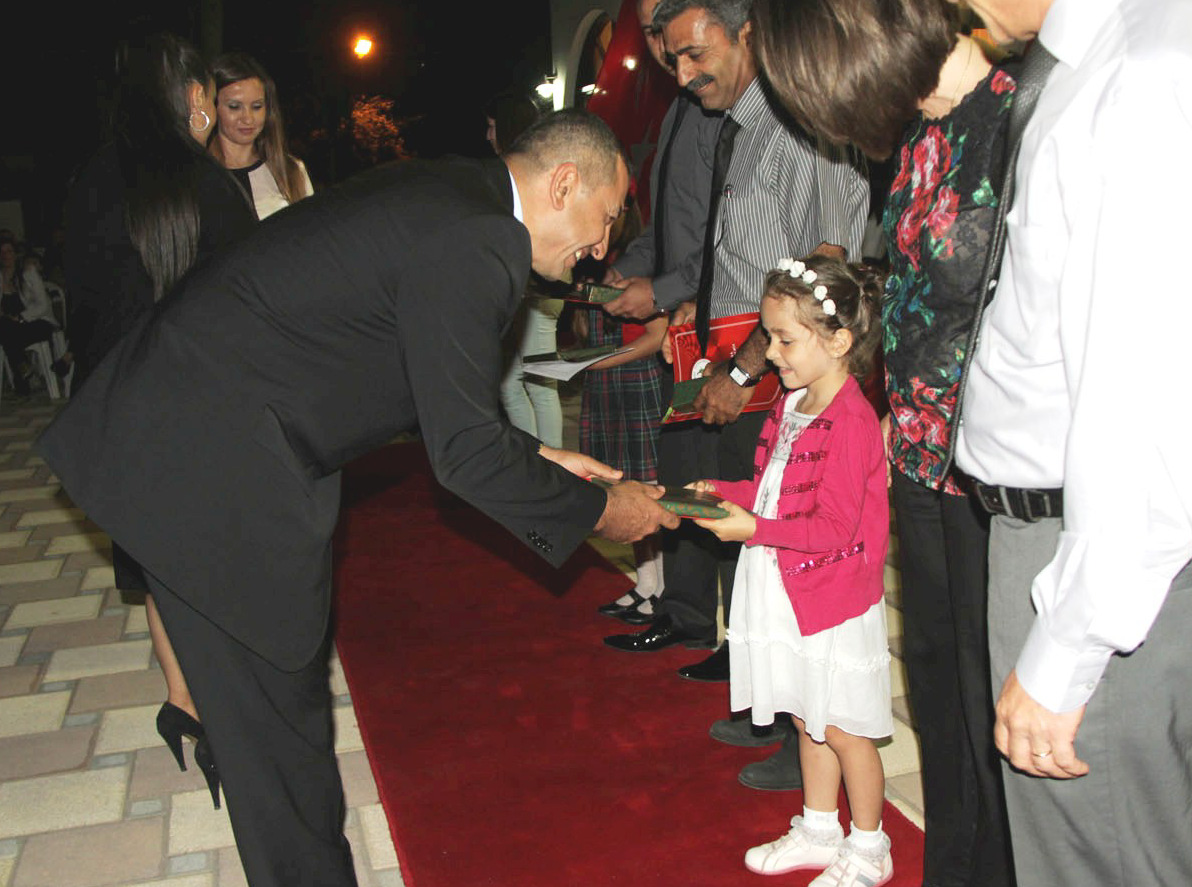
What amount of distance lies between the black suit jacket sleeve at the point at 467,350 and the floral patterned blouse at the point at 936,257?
631 millimetres

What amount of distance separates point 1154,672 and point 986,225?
0.67 m

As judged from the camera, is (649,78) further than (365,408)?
Yes

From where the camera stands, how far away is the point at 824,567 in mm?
2141

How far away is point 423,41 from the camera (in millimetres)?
20375

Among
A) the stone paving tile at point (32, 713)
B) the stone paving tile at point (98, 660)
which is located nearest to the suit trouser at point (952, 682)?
the stone paving tile at point (32, 713)

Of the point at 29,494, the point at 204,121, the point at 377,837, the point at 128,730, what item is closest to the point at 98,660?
the point at 128,730

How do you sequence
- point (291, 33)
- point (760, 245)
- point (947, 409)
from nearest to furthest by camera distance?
point (947, 409), point (760, 245), point (291, 33)

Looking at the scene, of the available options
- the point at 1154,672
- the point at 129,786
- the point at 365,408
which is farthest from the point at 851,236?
the point at 129,786

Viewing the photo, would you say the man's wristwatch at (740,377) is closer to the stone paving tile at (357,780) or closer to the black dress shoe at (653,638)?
the black dress shoe at (653,638)

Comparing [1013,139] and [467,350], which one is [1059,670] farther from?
[467,350]

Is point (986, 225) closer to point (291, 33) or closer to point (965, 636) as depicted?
point (965, 636)

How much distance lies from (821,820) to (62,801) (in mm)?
1936

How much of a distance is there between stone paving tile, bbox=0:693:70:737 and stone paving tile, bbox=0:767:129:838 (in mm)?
344

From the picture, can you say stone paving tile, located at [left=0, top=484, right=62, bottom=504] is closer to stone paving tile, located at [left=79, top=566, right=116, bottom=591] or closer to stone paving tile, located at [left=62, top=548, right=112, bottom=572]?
stone paving tile, located at [left=62, top=548, right=112, bottom=572]
